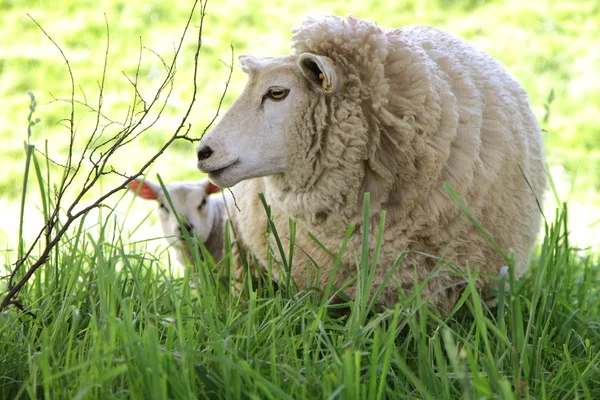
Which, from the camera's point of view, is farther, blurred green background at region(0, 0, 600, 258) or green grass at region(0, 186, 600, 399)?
blurred green background at region(0, 0, 600, 258)

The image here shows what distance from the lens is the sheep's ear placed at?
2619 mm

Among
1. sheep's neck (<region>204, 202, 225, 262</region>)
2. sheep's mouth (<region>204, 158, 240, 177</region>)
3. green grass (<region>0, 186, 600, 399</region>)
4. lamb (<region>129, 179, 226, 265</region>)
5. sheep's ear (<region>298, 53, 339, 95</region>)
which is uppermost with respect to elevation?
sheep's ear (<region>298, 53, 339, 95</region>)

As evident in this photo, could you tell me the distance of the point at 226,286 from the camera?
325cm

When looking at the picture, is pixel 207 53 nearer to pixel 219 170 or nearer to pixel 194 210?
pixel 194 210

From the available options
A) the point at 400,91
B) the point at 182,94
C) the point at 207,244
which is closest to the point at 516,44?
the point at 182,94

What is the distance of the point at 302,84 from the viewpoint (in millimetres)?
2744

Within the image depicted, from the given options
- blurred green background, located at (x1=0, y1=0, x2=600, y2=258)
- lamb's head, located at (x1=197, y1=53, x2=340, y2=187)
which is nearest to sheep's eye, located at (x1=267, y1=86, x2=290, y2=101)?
lamb's head, located at (x1=197, y1=53, x2=340, y2=187)

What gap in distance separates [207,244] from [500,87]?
198cm

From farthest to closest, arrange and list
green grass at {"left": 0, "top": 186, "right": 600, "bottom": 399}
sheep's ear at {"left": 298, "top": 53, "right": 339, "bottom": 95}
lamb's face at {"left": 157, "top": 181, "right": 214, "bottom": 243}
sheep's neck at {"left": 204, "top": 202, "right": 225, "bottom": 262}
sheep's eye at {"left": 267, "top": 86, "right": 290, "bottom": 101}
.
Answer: sheep's neck at {"left": 204, "top": 202, "right": 225, "bottom": 262} < lamb's face at {"left": 157, "top": 181, "right": 214, "bottom": 243} < sheep's eye at {"left": 267, "top": 86, "right": 290, "bottom": 101} < sheep's ear at {"left": 298, "top": 53, "right": 339, "bottom": 95} < green grass at {"left": 0, "top": 186, "right": 600, "bottom": 399}

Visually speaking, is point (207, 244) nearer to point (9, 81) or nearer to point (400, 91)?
point (400, 91)

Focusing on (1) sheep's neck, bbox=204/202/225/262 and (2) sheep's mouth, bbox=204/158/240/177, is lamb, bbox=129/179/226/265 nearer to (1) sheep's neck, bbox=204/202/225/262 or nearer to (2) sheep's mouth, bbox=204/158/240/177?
(1) sheep's neck, bbox=204/202/225/262

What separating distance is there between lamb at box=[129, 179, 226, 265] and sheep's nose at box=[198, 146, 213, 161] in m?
1.50

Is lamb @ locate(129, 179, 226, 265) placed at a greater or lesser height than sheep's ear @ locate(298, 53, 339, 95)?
lesser

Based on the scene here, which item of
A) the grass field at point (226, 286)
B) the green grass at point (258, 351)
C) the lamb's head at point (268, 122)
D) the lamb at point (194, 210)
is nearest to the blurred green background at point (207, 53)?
the grass field at point (226, 286)
